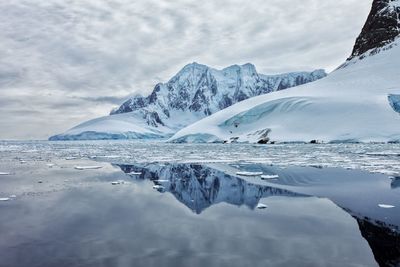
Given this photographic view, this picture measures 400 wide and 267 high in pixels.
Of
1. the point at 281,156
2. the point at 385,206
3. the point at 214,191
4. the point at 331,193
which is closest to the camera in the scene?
the point at 385,206

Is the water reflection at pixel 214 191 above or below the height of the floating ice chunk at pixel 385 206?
above

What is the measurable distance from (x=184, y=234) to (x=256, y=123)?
6427 centimetres

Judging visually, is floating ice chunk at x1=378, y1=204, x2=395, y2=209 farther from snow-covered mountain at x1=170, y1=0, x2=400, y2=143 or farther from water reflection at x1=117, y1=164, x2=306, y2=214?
snow-covered mountain at x1=170, y1=0, x2=400, y2=143

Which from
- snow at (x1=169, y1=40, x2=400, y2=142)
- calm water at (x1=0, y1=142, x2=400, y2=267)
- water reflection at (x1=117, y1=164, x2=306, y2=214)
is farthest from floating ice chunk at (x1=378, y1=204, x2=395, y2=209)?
snow at (x1=169, y1=40, x2=400, y2=142)

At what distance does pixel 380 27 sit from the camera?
115m

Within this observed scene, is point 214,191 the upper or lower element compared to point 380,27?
lower

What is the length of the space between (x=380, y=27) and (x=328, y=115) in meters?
71.3

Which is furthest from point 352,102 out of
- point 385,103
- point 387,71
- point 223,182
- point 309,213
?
point 309,213

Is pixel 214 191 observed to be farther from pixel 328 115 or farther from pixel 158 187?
pixel 328 115

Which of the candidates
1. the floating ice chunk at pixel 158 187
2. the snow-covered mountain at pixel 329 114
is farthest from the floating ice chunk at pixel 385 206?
the snow-covered mountain at pixel 329 114

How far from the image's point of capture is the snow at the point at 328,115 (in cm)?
5425

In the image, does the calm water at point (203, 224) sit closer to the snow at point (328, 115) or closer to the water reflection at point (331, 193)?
the water reflection at point (331, 193)

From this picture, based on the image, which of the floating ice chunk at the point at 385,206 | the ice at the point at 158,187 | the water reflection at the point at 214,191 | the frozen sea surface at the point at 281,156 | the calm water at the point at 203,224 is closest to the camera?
the calm water at the point at 203,224

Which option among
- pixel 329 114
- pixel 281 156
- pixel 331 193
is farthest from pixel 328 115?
pixel 331 193
